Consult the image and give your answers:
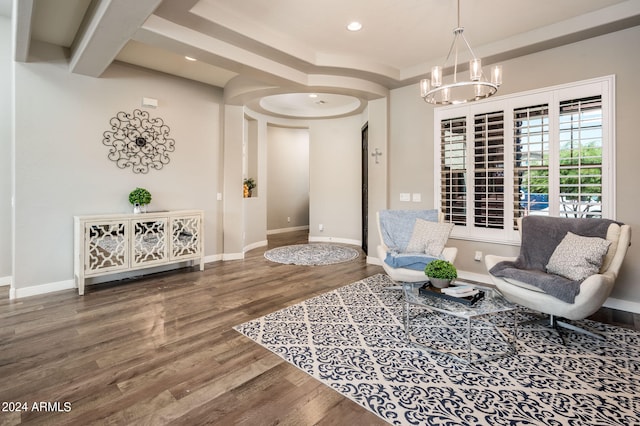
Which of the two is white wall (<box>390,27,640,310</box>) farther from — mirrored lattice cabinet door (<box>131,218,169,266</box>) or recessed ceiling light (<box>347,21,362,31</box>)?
mirrored lattice cabinet door (<box>131,218,169,266</box>)

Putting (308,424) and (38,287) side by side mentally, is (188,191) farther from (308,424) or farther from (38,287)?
(308,424)

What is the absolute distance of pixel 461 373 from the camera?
7.06 feet

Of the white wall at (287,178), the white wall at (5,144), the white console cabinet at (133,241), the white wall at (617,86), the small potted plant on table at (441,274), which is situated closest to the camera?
the small potted plant on table at (441,274)

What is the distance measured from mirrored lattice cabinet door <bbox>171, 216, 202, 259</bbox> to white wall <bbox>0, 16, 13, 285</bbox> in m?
2.00

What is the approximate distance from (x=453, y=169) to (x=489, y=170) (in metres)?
0.49

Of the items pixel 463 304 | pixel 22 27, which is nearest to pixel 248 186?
pixel 22 27

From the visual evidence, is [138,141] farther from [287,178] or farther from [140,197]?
[287,178]

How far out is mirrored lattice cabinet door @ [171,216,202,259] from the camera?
4.50m

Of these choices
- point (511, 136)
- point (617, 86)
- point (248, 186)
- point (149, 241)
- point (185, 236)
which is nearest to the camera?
point (617, 86)

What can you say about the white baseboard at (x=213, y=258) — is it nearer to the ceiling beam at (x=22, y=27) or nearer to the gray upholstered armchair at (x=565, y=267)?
the ceiling beam at (x=22, y=27)

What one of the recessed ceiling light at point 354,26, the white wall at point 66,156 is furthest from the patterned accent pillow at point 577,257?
the white wall at point 66,156

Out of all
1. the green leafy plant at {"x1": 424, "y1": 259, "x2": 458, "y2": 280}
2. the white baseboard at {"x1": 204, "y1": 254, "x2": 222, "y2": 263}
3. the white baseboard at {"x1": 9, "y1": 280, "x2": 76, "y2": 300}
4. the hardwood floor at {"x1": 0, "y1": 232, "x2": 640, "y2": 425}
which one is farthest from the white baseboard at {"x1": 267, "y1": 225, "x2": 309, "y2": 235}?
the green leafy plant at {"x1": 424, "y1": 259, "x2": 458, "y2": 280}

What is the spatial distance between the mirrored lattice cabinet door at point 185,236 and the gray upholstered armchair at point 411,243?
2.76m

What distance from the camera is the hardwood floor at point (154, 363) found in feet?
5.82
